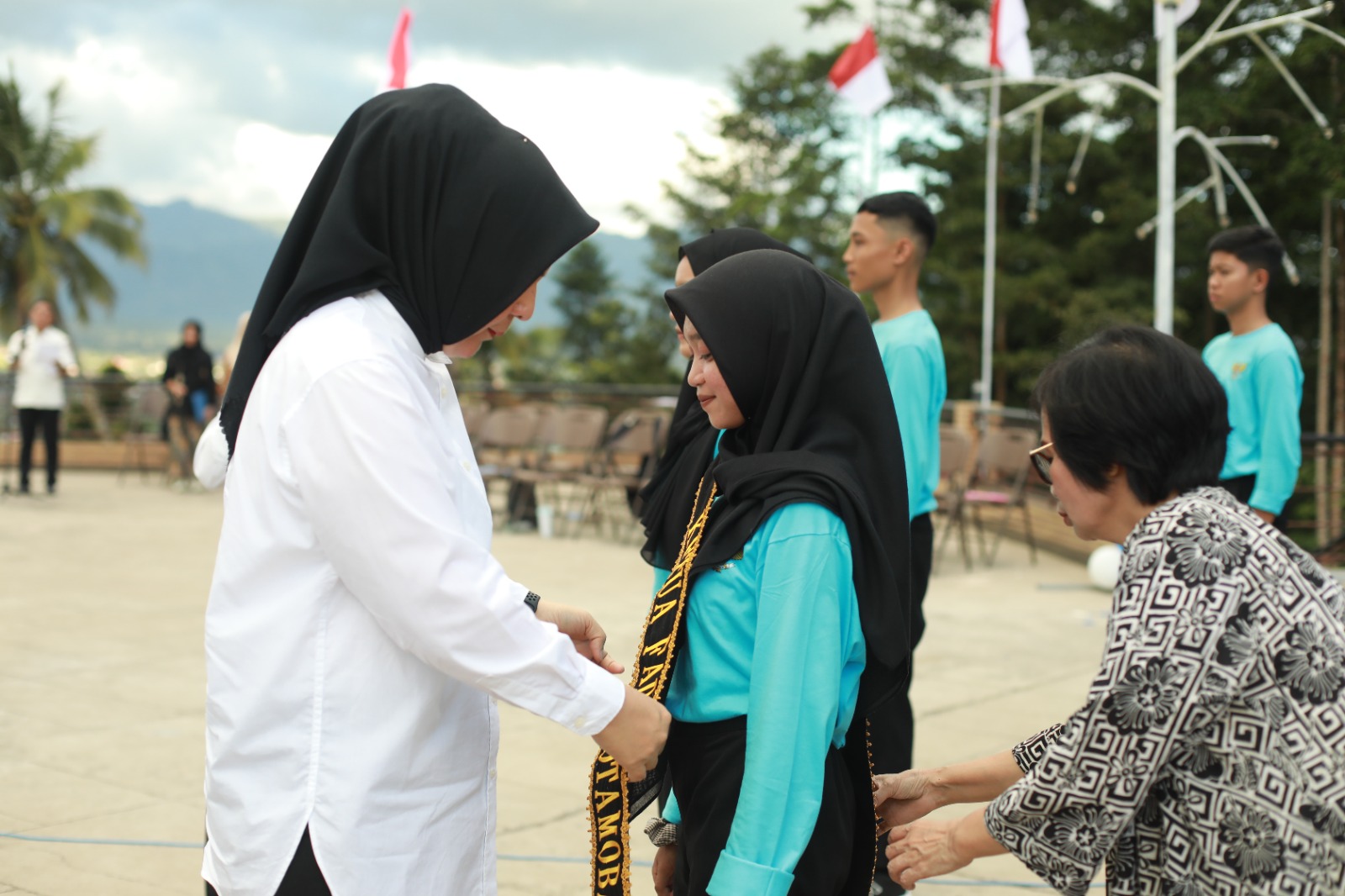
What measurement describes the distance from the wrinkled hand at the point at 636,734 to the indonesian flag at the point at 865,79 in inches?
552

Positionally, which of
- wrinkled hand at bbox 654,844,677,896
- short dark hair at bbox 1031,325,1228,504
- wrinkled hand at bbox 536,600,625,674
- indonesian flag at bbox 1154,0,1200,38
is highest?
indonesian flag at bbox 1154,0,1200,38

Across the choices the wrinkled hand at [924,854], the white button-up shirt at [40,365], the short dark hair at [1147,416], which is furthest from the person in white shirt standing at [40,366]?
the short dark hair at [1147,416]

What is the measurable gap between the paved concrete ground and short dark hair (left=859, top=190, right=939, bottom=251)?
1.97m

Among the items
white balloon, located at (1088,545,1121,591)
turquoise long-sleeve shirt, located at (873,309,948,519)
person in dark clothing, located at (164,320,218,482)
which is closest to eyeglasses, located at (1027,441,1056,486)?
turquoise long-sleeve shirt, located at (873,309,948,519)

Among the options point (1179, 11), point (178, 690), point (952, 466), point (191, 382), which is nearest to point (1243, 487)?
point (178, 690)

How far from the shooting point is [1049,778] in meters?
1.56

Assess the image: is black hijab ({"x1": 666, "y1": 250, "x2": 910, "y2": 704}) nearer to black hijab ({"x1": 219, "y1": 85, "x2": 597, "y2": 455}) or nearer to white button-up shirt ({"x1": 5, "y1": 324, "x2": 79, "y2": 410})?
black hijab ({"x1": 219, "y1": 85, "x2": 597, "y2": 455})

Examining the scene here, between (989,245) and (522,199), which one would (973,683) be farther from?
(989,245)

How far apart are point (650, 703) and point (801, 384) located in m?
0.56

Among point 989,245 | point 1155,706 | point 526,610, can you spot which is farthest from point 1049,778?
point 989,245

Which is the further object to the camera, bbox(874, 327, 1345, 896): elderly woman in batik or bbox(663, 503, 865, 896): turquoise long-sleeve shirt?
bbox(663, 503, 865, 896): turquoise long-sleeve shirt

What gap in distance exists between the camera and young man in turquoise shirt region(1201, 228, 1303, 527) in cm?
468

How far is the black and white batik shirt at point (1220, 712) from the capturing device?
1425 millimetres

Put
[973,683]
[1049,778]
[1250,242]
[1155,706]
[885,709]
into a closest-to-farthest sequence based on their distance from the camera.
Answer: [1155,706]
[1049,778]
[885,709]
[1250,242]
[973,683]
